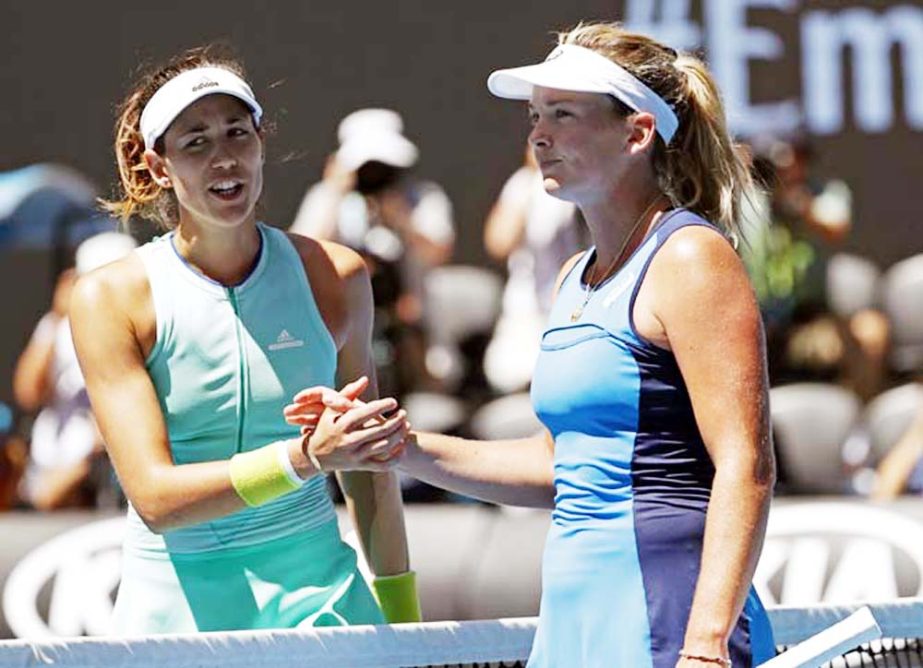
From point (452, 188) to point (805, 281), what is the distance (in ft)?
4.92

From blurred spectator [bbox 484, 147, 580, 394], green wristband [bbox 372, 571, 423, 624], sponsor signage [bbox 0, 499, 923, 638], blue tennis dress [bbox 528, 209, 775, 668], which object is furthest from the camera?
blurred spectator [bbox 484, 147, 580, 394]

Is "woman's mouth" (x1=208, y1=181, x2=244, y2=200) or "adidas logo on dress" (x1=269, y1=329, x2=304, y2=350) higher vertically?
"woman's mouth" (x1=208, y1=181, x2=244, y2=200)

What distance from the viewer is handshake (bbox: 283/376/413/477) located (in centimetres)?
→ 306

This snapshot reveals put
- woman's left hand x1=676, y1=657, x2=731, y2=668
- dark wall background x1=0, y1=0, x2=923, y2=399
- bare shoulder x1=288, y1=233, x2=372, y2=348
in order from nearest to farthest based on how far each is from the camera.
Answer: woman's left hand x1=676, y1=657, x2=731, y2=668 < bare shoulder x1=288, y1=233, x2=372, y2=348 < dark wall background x1=0, y1=0, x2=923, y2=399

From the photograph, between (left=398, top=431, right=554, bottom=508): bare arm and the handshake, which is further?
(left=398, top=431, right=554, bottom=508): bare arm

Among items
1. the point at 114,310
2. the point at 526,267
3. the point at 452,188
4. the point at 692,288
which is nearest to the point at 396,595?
the point at 114,310

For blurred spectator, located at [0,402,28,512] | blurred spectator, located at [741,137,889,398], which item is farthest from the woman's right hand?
blurred spectator, located at [0,402,28,512]

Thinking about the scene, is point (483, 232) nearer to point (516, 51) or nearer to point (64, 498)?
point (516, 51)

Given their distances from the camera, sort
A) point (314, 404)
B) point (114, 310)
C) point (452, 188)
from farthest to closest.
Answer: point (452, 188) → point (114, 310) → point (314, 404)

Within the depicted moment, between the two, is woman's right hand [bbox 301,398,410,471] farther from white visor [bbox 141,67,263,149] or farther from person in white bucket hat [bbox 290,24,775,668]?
white visor [bbox 141,67,263,149]

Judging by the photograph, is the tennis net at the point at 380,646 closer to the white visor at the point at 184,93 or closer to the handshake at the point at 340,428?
the handshake at the point at 340,428

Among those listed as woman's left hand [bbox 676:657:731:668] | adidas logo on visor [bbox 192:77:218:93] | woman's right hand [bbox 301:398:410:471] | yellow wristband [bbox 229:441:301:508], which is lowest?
woman's left hand [bbox 676:657:731:668]

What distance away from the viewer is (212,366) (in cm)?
332

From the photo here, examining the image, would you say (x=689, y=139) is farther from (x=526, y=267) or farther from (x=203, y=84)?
(x=526, y=267)
